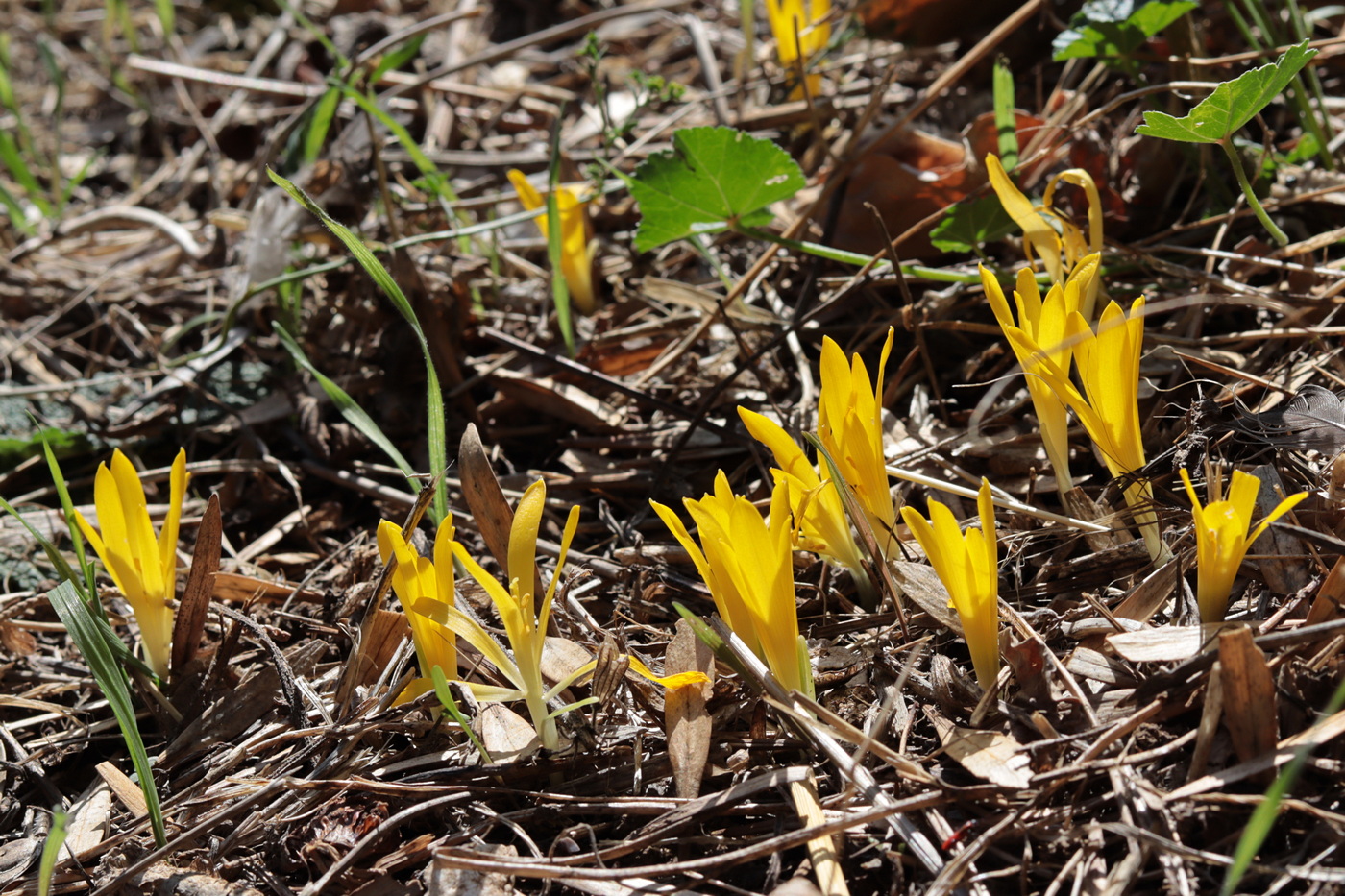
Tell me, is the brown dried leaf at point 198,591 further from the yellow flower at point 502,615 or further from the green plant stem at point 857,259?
the green plant stem at point 857,259

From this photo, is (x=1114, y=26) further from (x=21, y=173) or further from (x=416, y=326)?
(x=21, y=173)

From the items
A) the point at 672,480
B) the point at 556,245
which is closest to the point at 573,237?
the point at 556,245

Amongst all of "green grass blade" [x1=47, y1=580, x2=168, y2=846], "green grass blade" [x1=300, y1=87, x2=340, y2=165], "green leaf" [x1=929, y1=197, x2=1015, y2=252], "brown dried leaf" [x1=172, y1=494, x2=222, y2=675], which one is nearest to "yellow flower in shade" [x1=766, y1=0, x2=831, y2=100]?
"green leaf" [x1=929, y1=197, x2=1015, y2=252]

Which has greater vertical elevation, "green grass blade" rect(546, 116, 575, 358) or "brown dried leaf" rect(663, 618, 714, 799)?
"green grass blade" rect(546, 116, 575, 358)

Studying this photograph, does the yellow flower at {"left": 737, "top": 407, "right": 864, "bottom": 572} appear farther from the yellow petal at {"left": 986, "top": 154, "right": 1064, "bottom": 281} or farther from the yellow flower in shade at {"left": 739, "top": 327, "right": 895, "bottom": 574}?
the yellow petal at {"left": 986, "top": 154, "right": 1064, "bottom": 281}

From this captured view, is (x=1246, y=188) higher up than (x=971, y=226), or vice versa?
(x=1246, y=188)

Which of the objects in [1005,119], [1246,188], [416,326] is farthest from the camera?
[1005,119]

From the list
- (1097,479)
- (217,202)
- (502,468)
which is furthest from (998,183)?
(217,202)
